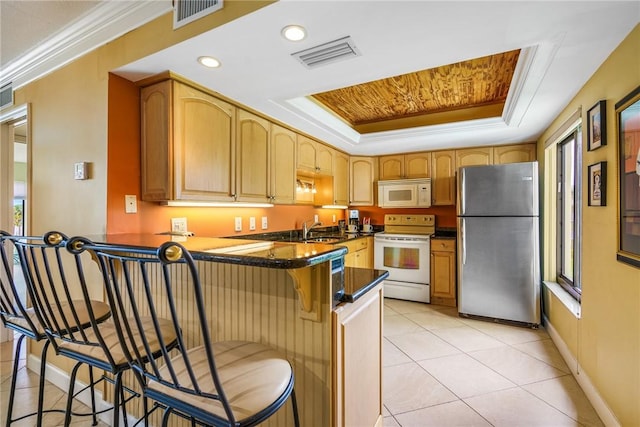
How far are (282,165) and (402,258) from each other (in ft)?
7.18

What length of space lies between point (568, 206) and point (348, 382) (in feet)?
9.57

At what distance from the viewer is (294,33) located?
5.05 ft

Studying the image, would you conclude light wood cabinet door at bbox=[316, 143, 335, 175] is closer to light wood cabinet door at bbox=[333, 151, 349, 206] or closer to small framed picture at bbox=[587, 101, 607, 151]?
light wood cabinet door at bbox=[333, 151, 349, 206]

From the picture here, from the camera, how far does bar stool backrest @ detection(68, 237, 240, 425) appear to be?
744mm

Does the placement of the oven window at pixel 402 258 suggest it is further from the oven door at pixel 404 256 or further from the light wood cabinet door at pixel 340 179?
the light wood cabinet door at pixel 340 179

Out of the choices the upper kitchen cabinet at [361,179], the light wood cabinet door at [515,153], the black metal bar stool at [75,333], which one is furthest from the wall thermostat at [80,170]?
the light wood cabinet door at [515,153]

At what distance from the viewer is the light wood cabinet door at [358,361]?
122cm

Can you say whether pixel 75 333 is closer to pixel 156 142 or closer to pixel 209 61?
pixel 156 142

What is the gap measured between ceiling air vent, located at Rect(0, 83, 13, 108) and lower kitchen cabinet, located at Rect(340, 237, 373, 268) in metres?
3.33

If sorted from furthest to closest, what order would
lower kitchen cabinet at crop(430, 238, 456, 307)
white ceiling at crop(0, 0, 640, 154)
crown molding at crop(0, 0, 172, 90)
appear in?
lower kitchen cabinet at crop(430, 238, 456, 307)
crown molding at crop(0, 0, 172, 90)
white ceiling at crop(0, 0, 640, 154)

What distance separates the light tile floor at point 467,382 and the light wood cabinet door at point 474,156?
2.10m

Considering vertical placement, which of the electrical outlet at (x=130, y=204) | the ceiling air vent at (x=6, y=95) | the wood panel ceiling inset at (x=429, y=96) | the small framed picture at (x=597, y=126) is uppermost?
the wood panel ceiling inset at (x=429, y=96)

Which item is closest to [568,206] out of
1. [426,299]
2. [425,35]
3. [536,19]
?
[426,299]

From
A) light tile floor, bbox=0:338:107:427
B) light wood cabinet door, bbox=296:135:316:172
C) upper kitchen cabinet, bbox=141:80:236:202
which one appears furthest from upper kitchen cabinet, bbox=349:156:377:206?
light tile floor, bbox=0:338:107:427
